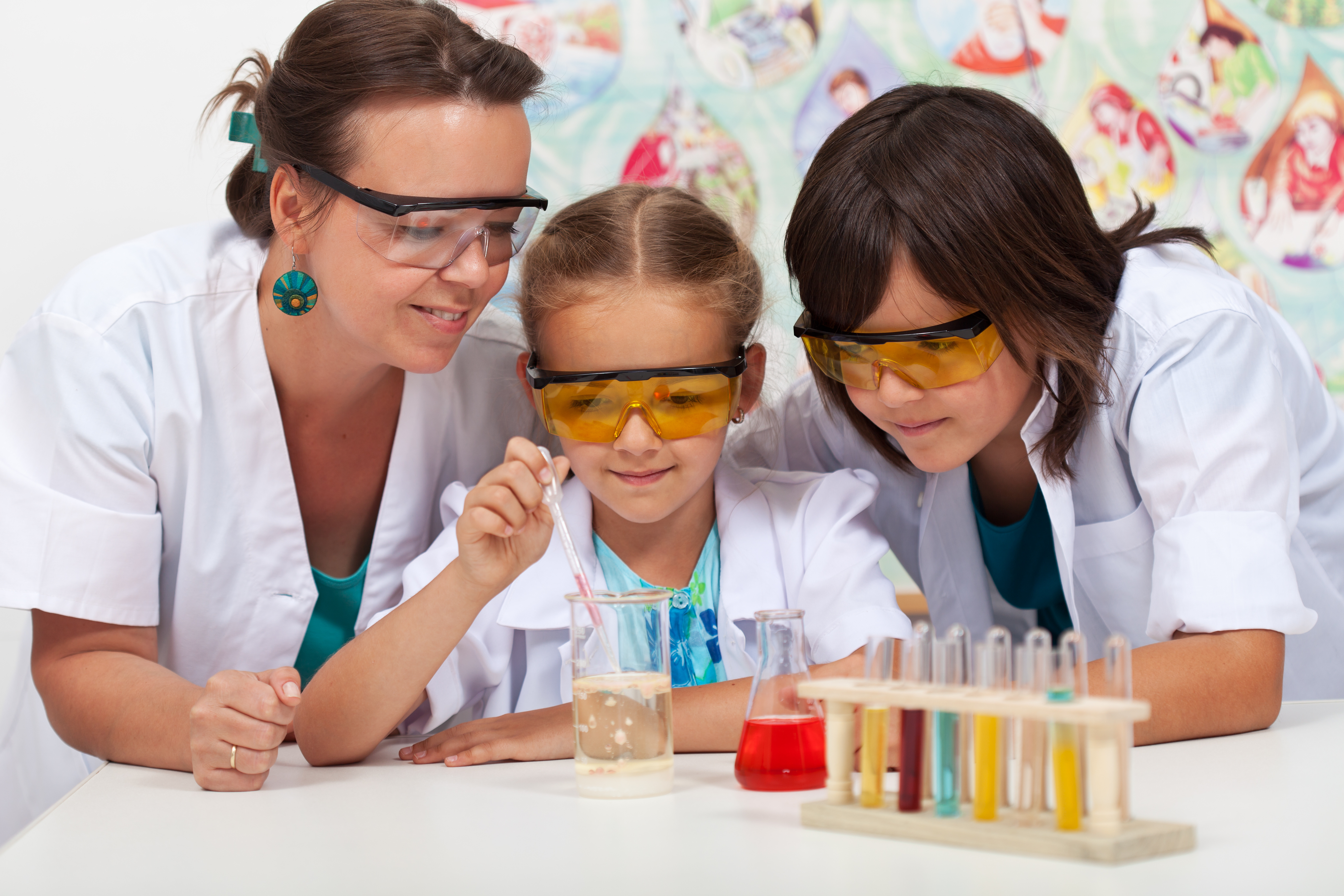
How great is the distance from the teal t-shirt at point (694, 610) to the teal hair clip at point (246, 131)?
0.77 m

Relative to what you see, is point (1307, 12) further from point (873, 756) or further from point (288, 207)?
point (873, 756)

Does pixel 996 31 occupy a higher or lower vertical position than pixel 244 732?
higher

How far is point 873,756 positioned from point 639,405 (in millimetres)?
712

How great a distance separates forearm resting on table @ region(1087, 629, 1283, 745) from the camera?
4.44 feet

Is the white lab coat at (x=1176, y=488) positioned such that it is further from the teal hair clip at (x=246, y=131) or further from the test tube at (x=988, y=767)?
the teal hair clip at (x=246, y=131)

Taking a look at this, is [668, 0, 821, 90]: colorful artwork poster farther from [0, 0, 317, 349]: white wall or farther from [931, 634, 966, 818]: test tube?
[931, 634, 966, 818]: test tube

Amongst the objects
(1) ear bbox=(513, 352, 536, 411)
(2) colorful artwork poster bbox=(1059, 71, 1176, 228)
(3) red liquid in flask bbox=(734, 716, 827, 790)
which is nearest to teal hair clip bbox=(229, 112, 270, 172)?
(1) ear bbox=(513, 352, 536, 411)

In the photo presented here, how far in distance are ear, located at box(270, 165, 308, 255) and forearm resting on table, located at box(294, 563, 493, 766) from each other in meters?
0.58

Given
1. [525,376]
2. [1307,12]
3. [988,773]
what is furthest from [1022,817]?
[1307,12]

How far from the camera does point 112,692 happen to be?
4.95 ft

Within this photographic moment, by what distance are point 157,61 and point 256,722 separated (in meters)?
1.97

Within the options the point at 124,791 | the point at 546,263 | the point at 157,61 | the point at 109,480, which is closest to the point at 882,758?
the point at 124,791

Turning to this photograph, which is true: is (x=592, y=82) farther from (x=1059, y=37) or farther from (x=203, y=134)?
(x=1059, y=37)

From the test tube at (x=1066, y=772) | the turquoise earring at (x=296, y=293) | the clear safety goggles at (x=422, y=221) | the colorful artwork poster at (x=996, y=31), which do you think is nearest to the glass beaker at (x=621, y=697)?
the test tube at (x=1066, y=772)
